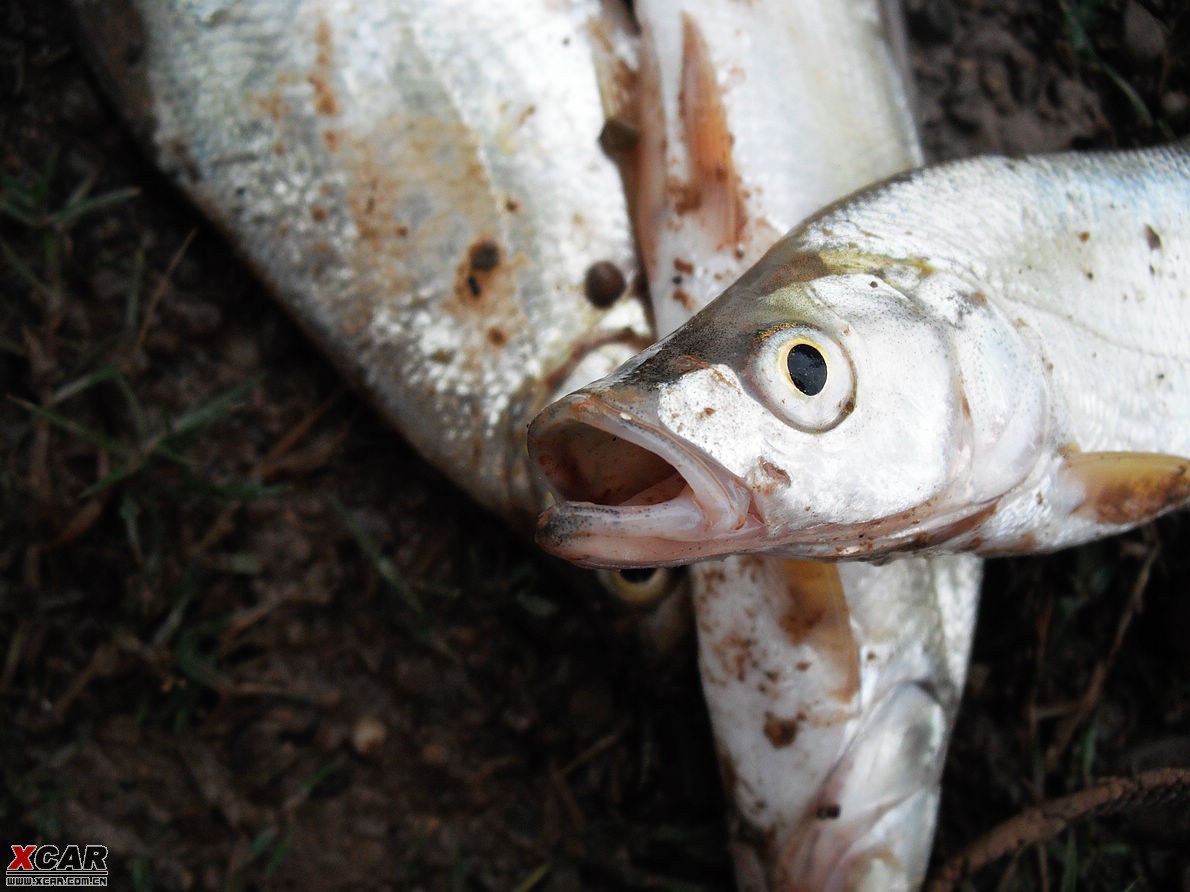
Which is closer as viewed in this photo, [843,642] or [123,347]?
[843,642]

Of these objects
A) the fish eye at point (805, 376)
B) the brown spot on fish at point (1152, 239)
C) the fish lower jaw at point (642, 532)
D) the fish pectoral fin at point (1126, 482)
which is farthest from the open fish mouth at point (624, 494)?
the brown spot on fish at point (1152, 239)

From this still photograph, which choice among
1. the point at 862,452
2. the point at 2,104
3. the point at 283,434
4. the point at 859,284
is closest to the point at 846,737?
the point at 862,452

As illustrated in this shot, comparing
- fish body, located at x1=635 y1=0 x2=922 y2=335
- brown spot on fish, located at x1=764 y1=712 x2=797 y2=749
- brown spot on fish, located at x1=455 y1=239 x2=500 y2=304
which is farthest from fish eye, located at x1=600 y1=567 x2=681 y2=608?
brown spot on fish, located at x1=455 y1=239 x2=500 y2=304

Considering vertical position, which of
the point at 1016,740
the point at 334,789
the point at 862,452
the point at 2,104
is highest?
the point at 2,104

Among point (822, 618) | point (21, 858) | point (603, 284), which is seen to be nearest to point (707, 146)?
point (603, 284)

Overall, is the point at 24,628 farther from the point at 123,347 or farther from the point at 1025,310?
the point at 1025,310

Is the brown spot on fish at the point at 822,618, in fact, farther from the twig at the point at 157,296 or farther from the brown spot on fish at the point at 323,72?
the twig at the point at 157,296

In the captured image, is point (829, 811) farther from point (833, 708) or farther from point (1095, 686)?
point (1095, 686)
